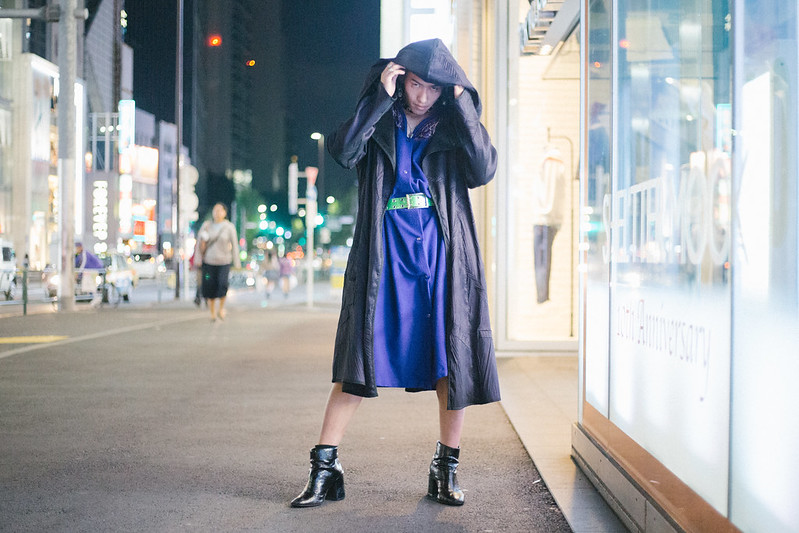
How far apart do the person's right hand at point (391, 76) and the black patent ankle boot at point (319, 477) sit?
1.49 m

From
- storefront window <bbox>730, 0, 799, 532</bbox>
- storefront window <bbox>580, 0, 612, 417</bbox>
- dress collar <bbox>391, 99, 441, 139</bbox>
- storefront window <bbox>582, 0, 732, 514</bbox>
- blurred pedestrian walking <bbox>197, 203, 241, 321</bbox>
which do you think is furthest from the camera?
blurred pedestrian walking <bbox>197, 203, 241, 321</bbox>

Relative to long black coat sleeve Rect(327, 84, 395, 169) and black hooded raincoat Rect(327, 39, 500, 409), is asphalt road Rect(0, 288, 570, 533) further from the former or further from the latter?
long black coat sleeve Rect(327, 84, 395, 169)

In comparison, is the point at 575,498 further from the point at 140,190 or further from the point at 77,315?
the point at 140,190

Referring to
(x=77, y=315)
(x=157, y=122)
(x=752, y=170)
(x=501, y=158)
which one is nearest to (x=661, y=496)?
(x=752, y=170)

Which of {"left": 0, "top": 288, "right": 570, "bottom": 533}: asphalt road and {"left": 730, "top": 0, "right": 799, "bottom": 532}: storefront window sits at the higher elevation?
{"left": 730, "top": 0, "right": 799, "bottom": 532}: storefront window

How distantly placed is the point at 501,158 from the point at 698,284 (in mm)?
7073

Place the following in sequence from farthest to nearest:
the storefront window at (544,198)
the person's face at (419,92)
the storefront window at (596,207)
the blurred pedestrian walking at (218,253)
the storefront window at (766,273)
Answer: the blurred pedestrian walking at (218,253) → the storefront window at (544,198) → the storefront window at (596,207) → the person's face at (419,92) → the storefront window at (766,273)

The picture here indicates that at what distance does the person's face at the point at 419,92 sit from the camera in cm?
366

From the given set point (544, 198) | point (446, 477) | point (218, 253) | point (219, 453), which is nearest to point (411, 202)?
point (446, 477)

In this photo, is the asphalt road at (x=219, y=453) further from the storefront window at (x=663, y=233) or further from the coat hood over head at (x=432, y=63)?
the coat hood over head at (x=432, y=63)

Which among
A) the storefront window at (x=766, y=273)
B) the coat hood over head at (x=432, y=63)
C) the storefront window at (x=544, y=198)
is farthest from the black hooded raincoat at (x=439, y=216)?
the storefront window at (x=544, y=198)

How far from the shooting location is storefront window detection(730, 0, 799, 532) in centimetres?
208

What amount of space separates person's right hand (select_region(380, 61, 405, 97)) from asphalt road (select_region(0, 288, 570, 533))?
5.60ft

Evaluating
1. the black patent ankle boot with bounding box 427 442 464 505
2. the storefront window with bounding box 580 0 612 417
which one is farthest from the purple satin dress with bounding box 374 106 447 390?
the storefront window with bounding box 580 0 612 417
